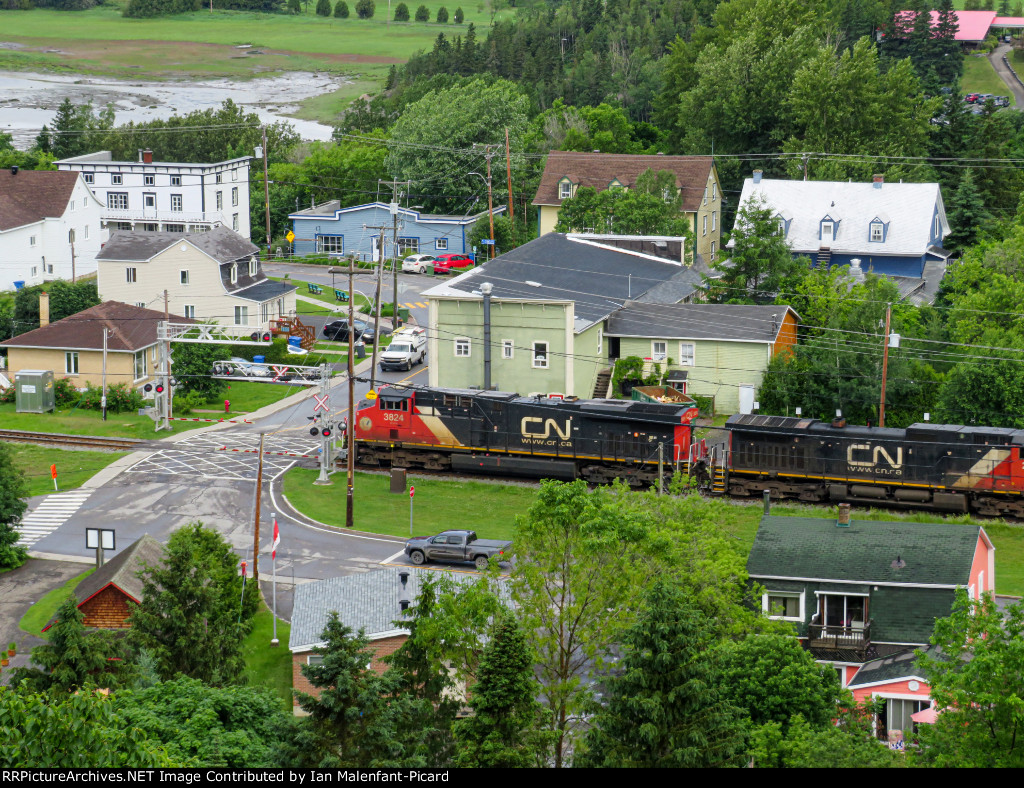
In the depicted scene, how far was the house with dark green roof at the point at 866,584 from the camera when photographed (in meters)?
38.4

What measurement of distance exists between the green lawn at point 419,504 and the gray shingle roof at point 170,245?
27.9 m

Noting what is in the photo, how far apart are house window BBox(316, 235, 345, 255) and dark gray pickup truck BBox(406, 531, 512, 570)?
198 feet

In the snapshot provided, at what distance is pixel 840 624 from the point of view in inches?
1563

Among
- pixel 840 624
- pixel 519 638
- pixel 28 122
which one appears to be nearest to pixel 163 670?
pixel 519 638

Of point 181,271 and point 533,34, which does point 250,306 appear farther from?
point 533,34

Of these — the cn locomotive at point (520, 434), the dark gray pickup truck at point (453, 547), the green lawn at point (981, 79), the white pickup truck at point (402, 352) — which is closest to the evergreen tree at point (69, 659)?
the dark gray pickup truck at point (453, 547)

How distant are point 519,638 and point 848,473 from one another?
32378mm

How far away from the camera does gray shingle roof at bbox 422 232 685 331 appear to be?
7062cm

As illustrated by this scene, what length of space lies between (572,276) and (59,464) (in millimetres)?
29368

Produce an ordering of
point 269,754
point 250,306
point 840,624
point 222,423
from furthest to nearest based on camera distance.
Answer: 1. point 250,306
2. point 222,423
3. point 840,624
4. point 269,754

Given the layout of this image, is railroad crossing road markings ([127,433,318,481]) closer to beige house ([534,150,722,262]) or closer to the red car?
the red car

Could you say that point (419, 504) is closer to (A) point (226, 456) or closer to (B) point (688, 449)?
(A) point (226, 456)

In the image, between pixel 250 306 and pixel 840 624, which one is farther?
pixel 250 306

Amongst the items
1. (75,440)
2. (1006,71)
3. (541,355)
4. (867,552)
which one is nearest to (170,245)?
(75,440)
